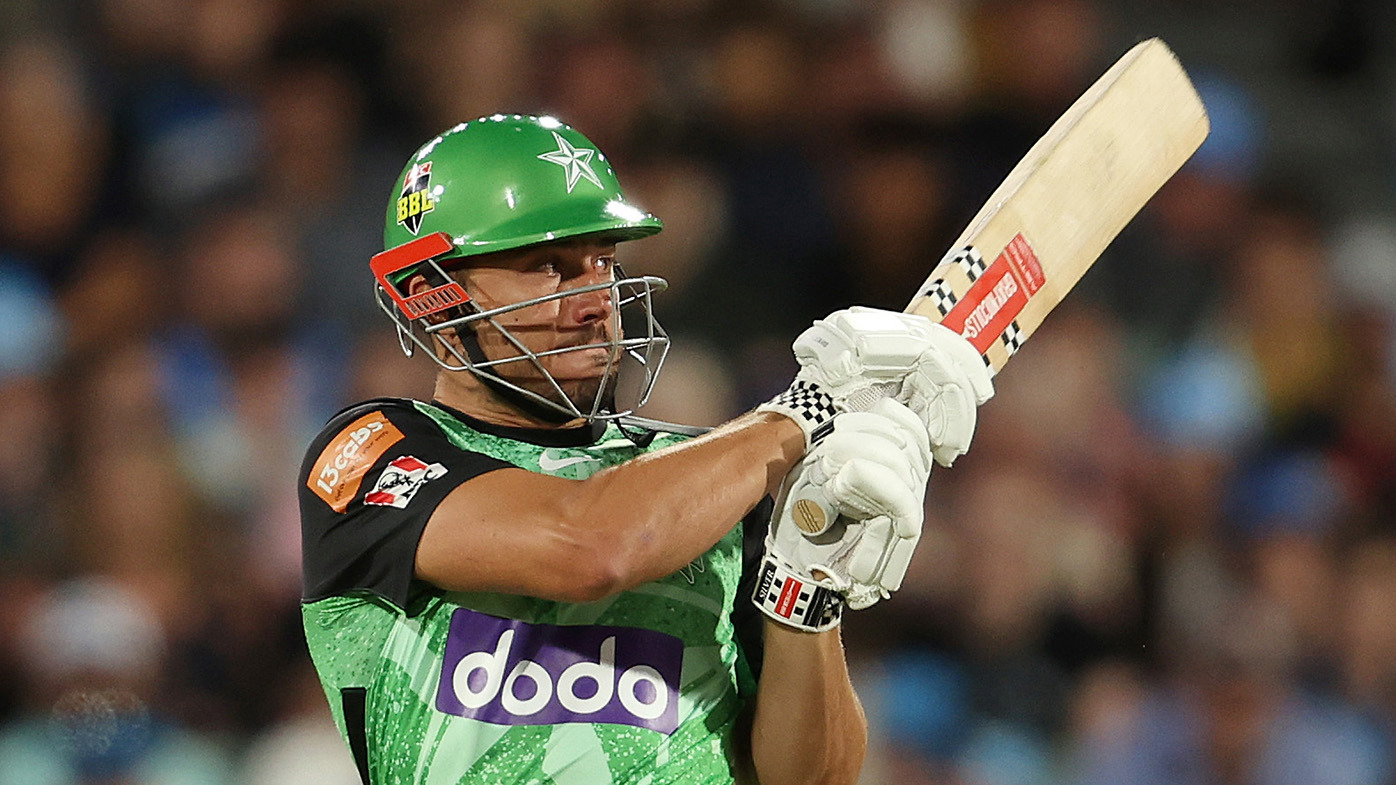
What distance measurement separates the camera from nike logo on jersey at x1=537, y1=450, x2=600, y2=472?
2189 mm

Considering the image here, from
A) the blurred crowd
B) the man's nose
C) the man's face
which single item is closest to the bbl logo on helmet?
the man's face

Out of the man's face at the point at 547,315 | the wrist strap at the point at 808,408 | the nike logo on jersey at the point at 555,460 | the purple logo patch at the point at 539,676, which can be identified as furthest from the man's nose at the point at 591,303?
the purple logo patch at the point at 539,676

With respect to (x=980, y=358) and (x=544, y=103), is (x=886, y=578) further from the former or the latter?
(x=544, y=103)

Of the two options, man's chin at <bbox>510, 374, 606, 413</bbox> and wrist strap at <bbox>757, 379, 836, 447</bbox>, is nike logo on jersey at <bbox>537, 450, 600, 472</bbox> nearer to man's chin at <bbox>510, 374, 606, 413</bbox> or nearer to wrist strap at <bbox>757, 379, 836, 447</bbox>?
man's chin at <bbox>510, 374, 606, 413</bbox>

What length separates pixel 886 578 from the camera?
78.5 inches

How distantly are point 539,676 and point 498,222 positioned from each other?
26.2 inches

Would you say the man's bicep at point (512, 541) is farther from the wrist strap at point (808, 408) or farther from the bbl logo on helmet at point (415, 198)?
the bbl logo on helmet at point (415, 198)

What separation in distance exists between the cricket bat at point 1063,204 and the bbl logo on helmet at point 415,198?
751 mm

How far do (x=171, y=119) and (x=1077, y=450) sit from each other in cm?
303

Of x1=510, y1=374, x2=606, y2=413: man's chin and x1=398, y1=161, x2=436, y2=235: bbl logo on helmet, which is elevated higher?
x1=398, y1=161, x2=436, y2=235: bbl logo on helmet

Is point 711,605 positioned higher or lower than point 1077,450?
lower

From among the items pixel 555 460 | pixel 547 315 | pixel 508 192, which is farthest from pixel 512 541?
pixel 508 192

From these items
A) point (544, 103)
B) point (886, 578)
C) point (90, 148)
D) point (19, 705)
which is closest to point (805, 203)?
point (544, 103)

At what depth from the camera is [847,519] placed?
202cm
